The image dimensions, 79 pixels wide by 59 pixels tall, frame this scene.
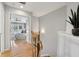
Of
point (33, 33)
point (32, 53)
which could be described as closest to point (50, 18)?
point (33, 33)

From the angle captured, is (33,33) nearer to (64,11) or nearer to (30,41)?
(30,41)

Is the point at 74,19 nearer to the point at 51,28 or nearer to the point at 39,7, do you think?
the point at 51,28

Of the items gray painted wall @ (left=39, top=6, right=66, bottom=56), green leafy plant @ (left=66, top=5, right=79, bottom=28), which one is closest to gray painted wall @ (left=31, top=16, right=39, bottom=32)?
gray painted wall @ (left=39, top=6, right=66, bottom=56)

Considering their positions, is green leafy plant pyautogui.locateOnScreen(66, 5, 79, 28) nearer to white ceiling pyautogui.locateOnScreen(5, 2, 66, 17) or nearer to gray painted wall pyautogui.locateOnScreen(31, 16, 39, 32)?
white ceiling pyautogui.locateOnScreen(5, 2, 66, 17)

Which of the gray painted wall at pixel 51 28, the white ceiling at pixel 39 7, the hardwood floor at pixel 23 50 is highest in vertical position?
the white ceiling at pixel 39 7

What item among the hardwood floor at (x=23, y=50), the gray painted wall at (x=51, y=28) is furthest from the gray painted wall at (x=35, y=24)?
the hardwood floor at (x=23, y=50)

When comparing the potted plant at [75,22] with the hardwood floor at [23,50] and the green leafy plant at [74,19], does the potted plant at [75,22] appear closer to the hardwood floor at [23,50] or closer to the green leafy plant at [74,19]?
the green leafy plant at [74,19]

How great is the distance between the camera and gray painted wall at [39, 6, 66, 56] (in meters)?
1.40

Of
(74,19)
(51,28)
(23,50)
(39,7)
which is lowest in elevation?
(23,50)

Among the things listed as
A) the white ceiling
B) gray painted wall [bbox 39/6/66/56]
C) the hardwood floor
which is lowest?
the hardwood floor

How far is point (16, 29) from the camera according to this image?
1389 mm

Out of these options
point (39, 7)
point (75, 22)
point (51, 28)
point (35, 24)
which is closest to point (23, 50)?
point (35, 24)

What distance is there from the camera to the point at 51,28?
57.6 inches

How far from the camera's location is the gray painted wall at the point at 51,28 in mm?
1398
